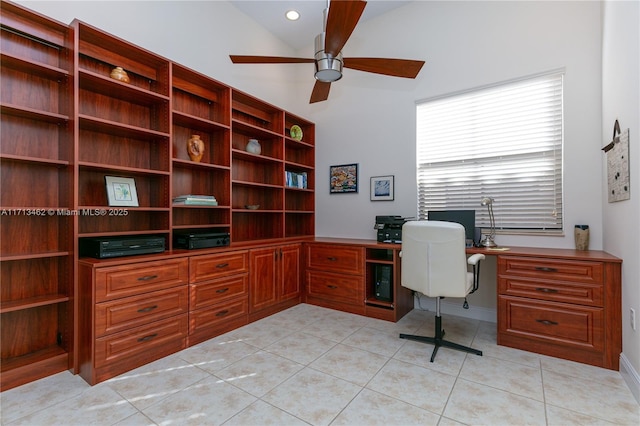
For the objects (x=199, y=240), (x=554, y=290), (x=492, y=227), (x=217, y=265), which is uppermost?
(x=492, y=227)

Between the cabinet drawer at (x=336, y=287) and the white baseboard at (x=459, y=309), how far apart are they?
2.77 feet

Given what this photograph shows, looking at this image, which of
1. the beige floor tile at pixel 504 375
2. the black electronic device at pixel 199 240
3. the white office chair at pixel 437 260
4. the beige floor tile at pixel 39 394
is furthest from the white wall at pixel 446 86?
the beige floor tile at pixel 39 394

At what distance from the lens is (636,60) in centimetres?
181

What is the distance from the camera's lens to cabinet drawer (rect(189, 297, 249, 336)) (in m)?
2.57

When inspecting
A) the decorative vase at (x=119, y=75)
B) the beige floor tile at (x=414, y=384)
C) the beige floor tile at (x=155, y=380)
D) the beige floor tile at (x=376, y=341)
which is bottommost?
the beige floor tile at (x=376, y=341)

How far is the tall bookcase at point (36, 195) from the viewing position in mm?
2020

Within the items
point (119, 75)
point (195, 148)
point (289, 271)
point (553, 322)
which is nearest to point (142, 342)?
point (289, 271)

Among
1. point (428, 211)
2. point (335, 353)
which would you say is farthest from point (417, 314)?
point (335, 353)

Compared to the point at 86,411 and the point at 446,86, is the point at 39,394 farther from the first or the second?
the point at 446,86

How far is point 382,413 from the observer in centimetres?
167

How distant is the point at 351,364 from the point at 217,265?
146cm

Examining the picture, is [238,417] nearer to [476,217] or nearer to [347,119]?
[476,217]

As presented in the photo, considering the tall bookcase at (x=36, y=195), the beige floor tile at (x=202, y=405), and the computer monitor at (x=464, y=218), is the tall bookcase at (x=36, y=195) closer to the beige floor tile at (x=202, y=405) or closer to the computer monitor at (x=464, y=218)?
the beige floor tile at (x=202, y=405)

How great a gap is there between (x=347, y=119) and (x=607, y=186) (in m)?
2.88
